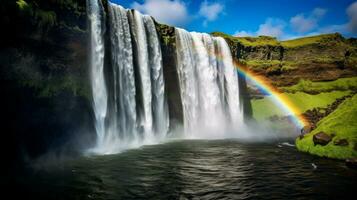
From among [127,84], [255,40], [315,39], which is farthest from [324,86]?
[127,84]

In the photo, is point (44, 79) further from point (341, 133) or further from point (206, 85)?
point (206, 85)

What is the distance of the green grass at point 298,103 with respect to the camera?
205ft

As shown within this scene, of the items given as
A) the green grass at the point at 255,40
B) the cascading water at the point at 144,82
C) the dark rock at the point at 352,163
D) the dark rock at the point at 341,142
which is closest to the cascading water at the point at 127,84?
the cascading water at the point at 144,82

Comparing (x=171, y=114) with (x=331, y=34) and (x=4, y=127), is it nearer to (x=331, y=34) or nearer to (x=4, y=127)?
(x=4, y=127)

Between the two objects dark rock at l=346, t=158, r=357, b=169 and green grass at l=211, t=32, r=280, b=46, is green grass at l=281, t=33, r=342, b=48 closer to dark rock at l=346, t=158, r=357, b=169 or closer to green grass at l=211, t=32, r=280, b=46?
green grass at l=211, t=32, r=280, b=46

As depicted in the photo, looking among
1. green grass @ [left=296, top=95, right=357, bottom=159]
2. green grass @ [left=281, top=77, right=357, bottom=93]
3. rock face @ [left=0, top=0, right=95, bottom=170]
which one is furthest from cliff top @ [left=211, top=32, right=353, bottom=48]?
rock face @ [left=0, top=0, right=95, bottom=170]

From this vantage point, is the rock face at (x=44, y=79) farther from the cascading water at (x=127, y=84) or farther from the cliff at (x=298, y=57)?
the cliff at (x=298, y=57)

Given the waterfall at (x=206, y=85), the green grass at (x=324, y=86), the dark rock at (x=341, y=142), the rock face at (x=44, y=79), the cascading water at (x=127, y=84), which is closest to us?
the dark rock at (x=341, y=142)

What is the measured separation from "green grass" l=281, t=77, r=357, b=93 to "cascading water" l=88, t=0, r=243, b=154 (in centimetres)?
2461

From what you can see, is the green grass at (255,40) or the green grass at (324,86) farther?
the green grass at (255,40)

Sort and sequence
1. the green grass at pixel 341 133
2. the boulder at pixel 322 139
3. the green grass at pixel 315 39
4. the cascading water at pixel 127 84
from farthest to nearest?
the green grass at pixel 315 39, the cascading water at pixel 127 84, the boulder at pixel 322 139, the green grass at pixel 341 133

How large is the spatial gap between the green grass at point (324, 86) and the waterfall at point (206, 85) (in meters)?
20.9

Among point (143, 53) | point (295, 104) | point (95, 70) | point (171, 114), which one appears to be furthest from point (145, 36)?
point (295, 104)

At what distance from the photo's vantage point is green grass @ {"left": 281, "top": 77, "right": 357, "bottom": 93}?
6624 centimetres
